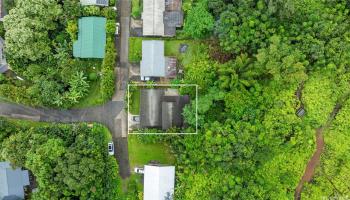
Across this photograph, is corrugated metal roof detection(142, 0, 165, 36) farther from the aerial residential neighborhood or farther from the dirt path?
the dirt path

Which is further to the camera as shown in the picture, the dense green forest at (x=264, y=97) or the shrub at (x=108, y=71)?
the shrub at (x=108, y=71)

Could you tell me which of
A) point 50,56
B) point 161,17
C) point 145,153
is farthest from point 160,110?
point 50,56

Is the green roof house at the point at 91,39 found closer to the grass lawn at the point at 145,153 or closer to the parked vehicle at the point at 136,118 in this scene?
the parked vehicle at the point at 136,118

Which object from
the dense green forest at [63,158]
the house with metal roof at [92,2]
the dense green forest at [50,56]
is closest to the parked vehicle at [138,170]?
the dense green forest at [63,158]

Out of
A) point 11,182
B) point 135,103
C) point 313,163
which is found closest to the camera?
point 11,182

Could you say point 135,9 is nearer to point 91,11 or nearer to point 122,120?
point 91,11
